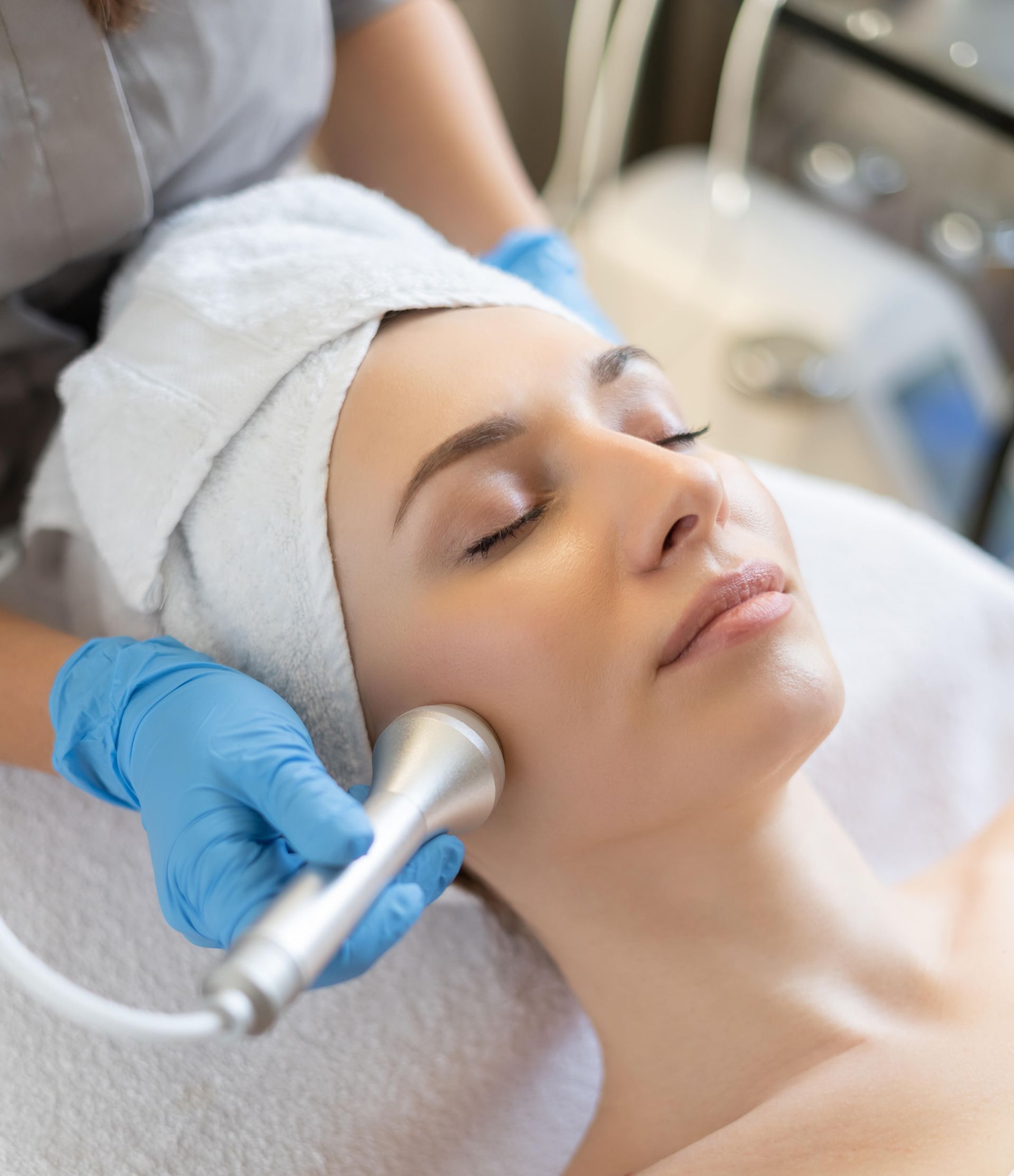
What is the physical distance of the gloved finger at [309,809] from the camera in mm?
671

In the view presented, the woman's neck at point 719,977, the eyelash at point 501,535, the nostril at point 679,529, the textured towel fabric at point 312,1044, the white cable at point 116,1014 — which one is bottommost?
the textured towel fabric at point 312,1044

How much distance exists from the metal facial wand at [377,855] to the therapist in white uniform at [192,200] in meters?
0.02

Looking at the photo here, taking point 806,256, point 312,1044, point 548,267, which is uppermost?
point 548,267

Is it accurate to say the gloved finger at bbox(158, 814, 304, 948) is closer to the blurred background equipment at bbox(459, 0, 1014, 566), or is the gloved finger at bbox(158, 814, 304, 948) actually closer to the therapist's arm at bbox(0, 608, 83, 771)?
the therapist's arm at bbox(0, 608, 83, 771)

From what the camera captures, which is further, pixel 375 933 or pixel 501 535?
pixel 501 535

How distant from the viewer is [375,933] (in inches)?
28.0

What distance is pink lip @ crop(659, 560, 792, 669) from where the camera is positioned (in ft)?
2.66

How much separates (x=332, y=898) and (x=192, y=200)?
74 centimetres

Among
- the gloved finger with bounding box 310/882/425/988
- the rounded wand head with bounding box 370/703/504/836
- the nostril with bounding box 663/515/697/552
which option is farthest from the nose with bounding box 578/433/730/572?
the gloved finger with bounding box 310/882/425/988

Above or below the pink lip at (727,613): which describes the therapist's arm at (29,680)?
below

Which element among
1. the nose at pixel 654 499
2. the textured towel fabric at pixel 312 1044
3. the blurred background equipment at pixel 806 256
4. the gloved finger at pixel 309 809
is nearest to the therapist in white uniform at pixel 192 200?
the gloved finger at pixel 309 809

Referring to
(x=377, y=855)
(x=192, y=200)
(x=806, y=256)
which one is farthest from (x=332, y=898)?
(x=806, y=256)

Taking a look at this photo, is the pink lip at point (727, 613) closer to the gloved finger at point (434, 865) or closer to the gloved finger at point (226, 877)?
the gloved finger at point (434, 865)

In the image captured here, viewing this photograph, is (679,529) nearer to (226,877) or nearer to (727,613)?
(727,613)
